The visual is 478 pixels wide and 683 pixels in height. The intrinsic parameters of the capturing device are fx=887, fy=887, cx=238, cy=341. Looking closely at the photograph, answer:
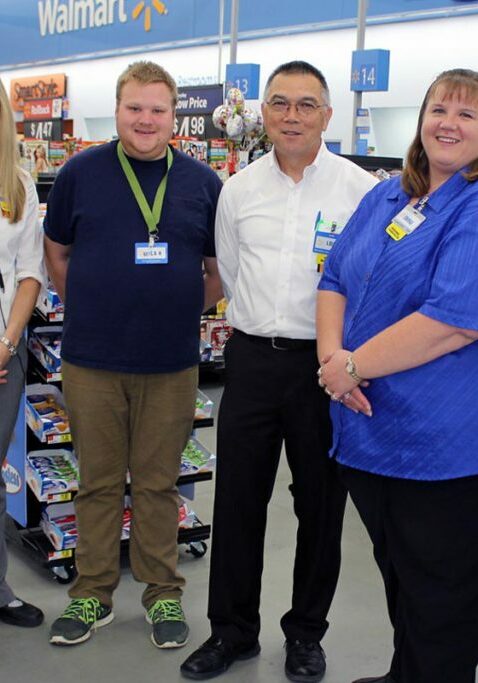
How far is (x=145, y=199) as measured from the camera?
8.77ft

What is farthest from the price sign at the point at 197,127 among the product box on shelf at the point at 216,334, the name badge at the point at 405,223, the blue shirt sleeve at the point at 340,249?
the name badge at the point at 405,223

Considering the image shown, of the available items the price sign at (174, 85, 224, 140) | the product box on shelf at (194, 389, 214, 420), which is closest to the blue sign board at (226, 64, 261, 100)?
the price sign at (174, 85, 224, 140)

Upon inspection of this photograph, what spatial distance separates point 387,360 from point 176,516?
4.09ft

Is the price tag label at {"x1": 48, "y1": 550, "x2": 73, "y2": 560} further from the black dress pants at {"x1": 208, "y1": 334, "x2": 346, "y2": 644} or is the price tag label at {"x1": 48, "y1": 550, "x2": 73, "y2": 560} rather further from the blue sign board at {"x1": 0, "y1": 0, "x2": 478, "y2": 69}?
the blue sign board at {"x1": 0, "y1": 0, "x2": 478, "y2": 69}

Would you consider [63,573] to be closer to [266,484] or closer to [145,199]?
[266,484]

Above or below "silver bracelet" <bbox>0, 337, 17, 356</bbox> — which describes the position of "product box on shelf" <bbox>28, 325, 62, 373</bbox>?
below

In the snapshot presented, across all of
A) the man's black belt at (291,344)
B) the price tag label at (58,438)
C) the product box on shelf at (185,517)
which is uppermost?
the man's black belt at (291,344)

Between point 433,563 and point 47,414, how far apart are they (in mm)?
1721

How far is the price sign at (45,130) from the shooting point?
8523 millimetres

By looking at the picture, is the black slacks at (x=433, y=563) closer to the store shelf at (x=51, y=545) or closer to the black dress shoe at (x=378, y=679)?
the black dress shoe at (x=378, y=679)

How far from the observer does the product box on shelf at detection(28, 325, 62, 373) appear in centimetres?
324

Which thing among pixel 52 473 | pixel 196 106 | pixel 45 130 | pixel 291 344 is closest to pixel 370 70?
pixel 196 106

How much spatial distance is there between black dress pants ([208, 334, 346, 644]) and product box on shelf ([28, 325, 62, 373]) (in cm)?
85

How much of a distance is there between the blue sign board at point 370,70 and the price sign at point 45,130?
122 inches
